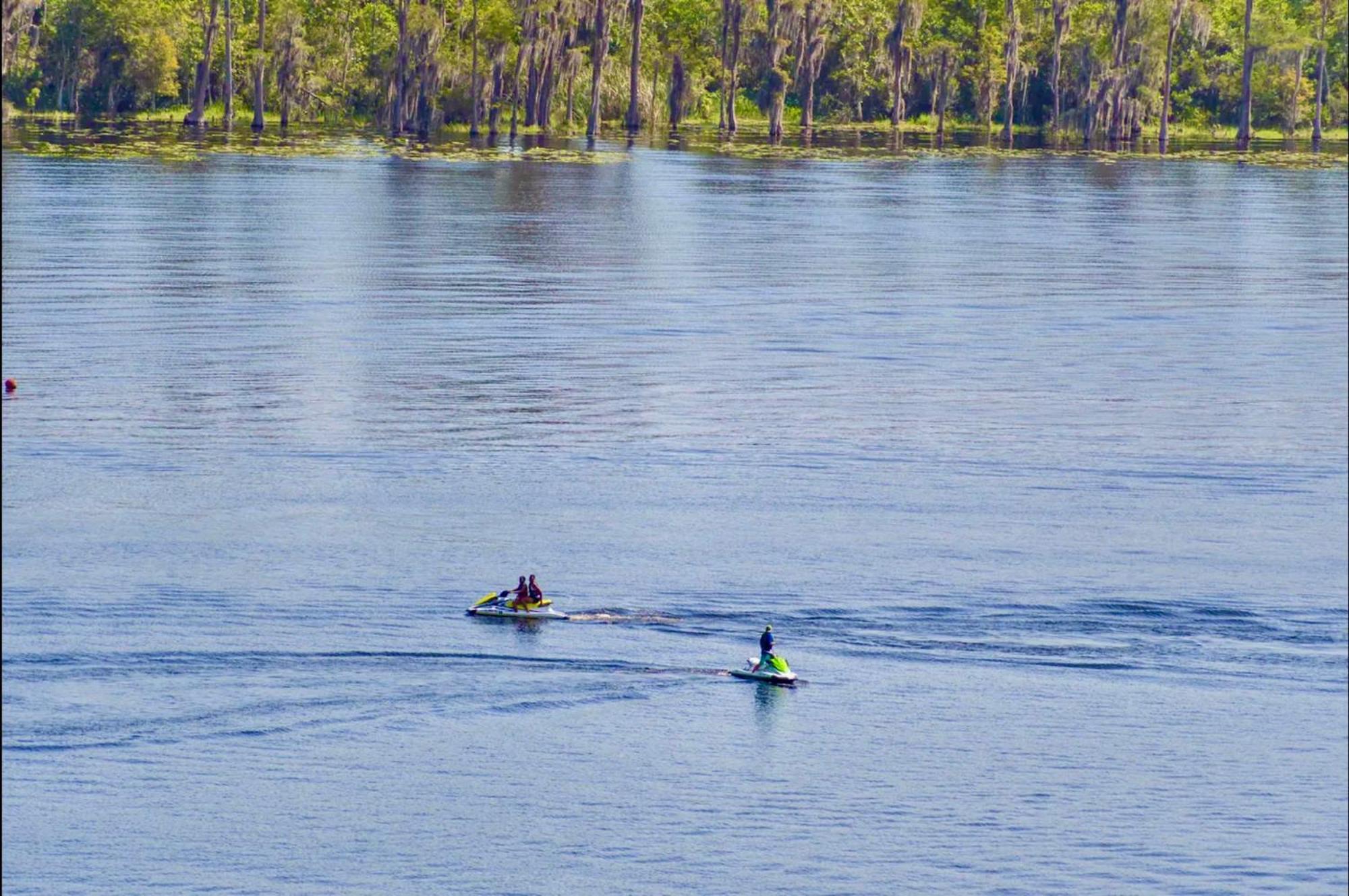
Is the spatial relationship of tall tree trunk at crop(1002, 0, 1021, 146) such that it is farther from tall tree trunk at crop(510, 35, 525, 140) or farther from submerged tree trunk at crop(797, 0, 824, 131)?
tall tree trunk at crop(510, 35, 525, 140)

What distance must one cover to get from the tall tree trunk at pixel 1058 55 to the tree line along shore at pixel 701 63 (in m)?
0.45

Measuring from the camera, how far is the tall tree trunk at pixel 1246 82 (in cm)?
17312

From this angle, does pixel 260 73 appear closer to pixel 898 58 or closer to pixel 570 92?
pixel 570 92

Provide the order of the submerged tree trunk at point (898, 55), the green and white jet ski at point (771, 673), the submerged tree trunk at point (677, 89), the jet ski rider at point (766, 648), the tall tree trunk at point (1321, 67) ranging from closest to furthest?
the green and white jet ski at point (771, 673)
the jet ski rider at point (766, 648)
the submerged tree trunk at point (898, 55)
the tall tree trunk at point (1321, 67)
the submerged tree trunk at point (677, 89)

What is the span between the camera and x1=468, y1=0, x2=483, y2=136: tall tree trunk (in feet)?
510

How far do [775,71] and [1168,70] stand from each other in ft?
103

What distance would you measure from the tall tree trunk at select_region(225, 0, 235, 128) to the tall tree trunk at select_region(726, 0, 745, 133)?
39574 millimetres

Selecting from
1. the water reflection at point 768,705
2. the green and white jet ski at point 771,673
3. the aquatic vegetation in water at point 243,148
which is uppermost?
the aquatic vegetation in water at point 243,148

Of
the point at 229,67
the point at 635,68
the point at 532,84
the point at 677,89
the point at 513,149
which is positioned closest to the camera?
the point at 513,149

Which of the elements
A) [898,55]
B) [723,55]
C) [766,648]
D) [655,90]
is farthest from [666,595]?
[898,55]

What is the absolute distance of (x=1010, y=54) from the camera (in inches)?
6786

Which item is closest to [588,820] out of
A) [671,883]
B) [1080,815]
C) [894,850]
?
[671,883]

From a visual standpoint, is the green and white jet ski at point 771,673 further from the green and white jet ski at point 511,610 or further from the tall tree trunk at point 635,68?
the tall tree trunk at point 635,68

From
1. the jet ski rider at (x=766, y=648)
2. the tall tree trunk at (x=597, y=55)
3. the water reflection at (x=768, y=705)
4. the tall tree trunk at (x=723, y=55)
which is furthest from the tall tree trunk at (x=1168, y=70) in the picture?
the water reflection at (x=768, y=705)
